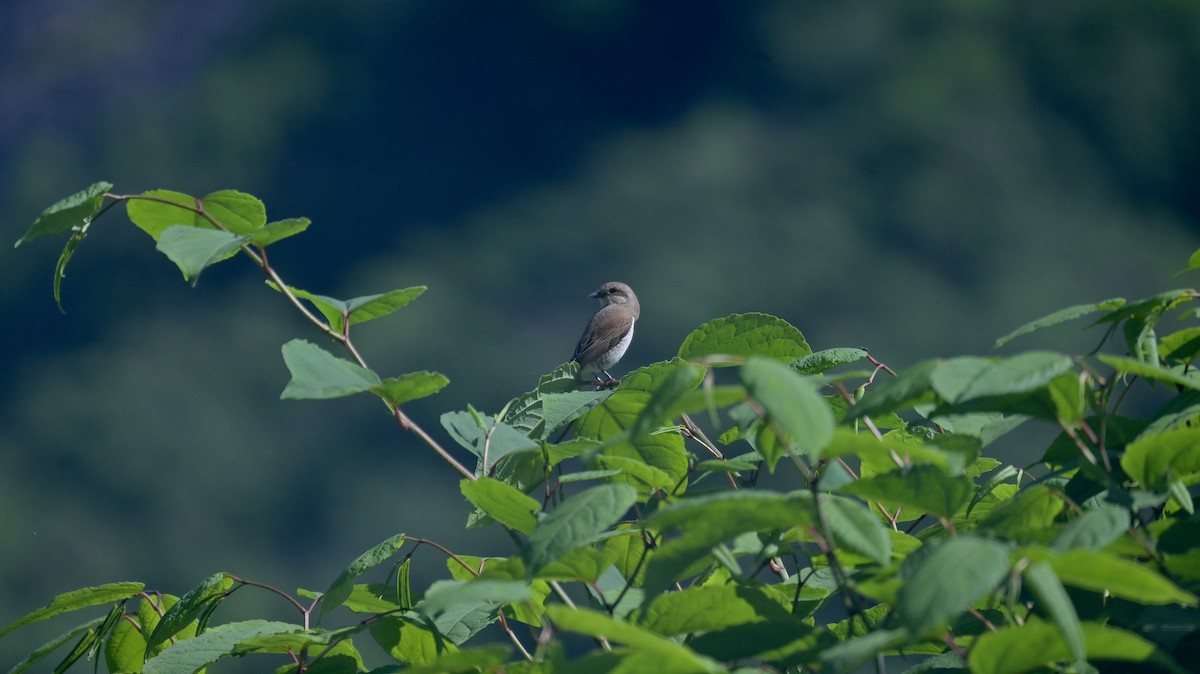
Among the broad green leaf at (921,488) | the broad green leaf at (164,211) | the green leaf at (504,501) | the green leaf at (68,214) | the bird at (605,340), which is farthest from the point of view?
the bird at (605,340)

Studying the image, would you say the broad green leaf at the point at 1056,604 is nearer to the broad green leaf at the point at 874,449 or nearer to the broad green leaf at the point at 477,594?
the broad green leaf at the point at 874,449

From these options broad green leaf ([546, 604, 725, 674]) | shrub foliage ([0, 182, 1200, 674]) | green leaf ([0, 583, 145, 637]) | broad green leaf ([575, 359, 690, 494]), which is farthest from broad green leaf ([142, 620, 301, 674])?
broad green leaf ([546, 604, 725, 674])

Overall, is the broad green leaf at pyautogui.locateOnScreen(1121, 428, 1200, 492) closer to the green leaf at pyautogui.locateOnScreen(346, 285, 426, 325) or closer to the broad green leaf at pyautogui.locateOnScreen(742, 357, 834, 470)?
the broad green leaf at pyautogui.locateOnScreen(742, 357, 834, 470)

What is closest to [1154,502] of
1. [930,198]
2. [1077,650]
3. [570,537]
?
[1077,650]

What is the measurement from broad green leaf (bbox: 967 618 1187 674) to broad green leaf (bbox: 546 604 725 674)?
16 cm

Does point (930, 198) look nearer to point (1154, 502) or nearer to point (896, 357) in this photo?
point (896, 357)

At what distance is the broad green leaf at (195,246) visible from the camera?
97 centimetres

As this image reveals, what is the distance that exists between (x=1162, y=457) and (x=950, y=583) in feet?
0.96

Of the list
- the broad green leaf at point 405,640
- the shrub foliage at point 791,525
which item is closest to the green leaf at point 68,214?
the shrub foliage at point 791,525

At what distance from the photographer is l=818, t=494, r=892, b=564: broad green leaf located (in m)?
0.65

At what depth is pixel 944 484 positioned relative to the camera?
2.33 feet

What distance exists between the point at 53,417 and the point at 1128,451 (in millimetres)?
7263

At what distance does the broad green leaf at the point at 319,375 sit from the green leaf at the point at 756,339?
1.35ft

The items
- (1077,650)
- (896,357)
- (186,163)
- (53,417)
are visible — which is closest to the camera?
(1077,650)
